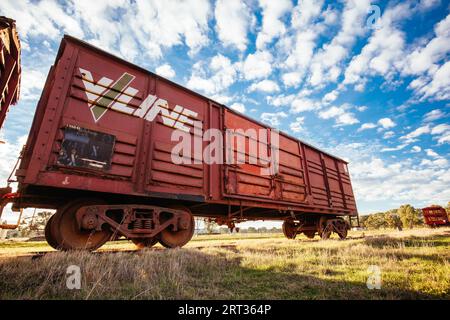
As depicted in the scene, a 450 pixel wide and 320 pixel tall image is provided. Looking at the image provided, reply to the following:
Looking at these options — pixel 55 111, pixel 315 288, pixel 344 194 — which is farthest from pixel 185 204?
pixel 344 194

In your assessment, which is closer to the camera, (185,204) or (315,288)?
(315,288)

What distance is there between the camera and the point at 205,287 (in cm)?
246

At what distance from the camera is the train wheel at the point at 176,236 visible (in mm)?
5281

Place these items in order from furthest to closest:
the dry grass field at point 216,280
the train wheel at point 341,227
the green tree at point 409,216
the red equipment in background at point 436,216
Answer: the green tree at point 409,216 → the red equipment in background at point 436,216 → the train wheel at point 341,227 → the dry grass field at point 216,280

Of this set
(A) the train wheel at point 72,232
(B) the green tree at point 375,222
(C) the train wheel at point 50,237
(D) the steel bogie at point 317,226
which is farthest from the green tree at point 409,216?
(C) the train wheel at point 50,237

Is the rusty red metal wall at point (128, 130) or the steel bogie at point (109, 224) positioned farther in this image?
the steel bogie at point (109, 224)

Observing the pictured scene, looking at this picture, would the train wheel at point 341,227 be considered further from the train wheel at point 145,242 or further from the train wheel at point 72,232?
the train wheel at point 72,232

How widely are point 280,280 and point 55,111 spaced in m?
4.57

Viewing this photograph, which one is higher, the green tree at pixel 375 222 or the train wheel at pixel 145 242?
the green tree at pixel 375 222

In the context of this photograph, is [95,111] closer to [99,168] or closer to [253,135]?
[99,168]

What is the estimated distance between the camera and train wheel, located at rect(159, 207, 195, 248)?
528 cm

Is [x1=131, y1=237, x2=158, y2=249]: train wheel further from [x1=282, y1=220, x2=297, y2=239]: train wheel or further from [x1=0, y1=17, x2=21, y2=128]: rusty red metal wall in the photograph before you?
[x1=282, y1=220, x2=297, y2=239]: train wheel

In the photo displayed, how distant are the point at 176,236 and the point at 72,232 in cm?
213

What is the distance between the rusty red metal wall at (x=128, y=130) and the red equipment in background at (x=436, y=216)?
74.3ft
